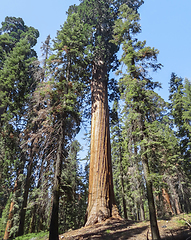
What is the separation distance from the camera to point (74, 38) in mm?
8125

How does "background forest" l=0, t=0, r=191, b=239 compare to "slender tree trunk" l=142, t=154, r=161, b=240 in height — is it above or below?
above

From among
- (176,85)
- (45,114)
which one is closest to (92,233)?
(45,114)

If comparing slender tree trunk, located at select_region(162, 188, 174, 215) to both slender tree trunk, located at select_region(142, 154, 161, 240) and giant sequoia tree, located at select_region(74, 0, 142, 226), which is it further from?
slender tree trunk, located at select_region(142, 154, 161, 240)

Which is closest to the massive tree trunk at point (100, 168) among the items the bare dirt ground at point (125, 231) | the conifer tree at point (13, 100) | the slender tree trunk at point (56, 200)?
the bare dirt ground at point (125, 231)

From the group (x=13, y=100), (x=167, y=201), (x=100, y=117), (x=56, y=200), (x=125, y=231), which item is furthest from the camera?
(x=167, y=201)

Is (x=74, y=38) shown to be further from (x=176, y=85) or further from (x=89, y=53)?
(x=176, y=85)

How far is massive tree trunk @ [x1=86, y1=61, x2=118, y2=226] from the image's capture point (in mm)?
6340

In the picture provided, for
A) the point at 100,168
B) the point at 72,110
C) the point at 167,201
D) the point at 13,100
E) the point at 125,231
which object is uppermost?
the point at 13,100

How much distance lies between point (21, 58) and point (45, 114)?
7.05m

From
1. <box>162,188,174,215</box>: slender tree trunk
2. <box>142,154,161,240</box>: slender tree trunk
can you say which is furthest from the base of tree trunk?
<box>162,188,174,215</box>: slender tree trunk

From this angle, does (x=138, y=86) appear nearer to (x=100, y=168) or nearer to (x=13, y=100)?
(x=100, y=168)

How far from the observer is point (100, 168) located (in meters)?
7.06

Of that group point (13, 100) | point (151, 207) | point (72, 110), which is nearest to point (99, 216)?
point (151, 207)

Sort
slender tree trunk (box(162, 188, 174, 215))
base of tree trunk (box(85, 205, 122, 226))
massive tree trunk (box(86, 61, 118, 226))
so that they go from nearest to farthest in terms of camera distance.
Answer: base of tree trunk (box(85, 205, 122, 226))
massive tree trunk (box(86, 61, 118, 226))
slender tree trunk (box(162, 188, 174, 215))
